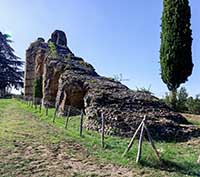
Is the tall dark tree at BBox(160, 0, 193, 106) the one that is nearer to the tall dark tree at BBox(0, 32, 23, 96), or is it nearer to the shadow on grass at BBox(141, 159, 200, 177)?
the shadow on grass at BBox(141, 159, 200, 177)

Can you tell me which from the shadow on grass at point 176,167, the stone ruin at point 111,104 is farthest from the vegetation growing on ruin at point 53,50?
the shadow on grass at point 176,167

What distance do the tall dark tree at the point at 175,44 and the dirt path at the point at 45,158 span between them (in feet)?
38.8

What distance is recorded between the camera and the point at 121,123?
48.3 feet

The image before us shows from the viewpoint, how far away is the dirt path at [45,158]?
9.09m

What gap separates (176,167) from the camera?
9766 mm

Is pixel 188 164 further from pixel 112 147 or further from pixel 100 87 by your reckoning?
pixel 100 87

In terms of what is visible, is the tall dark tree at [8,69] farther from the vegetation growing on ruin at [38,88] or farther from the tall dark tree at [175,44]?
the tall dark tree at [175,44]

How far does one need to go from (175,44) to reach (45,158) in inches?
621

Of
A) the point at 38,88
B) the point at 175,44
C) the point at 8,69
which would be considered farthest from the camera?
the point at 8,69

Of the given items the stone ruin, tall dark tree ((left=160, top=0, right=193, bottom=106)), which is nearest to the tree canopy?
tall dark tree ((left=160, top=0, right=193, bottom=106))

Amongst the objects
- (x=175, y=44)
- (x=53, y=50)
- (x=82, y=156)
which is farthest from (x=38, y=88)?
(x=82, y=156)

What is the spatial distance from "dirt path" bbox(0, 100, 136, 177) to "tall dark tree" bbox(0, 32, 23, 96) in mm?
44965

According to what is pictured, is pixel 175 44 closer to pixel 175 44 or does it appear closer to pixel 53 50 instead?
pixel 175 44

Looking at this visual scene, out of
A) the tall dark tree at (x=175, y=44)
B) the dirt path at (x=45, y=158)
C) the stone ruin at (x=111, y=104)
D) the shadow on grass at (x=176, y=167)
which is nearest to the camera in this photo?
the dirt path at (x=45, y=158)
